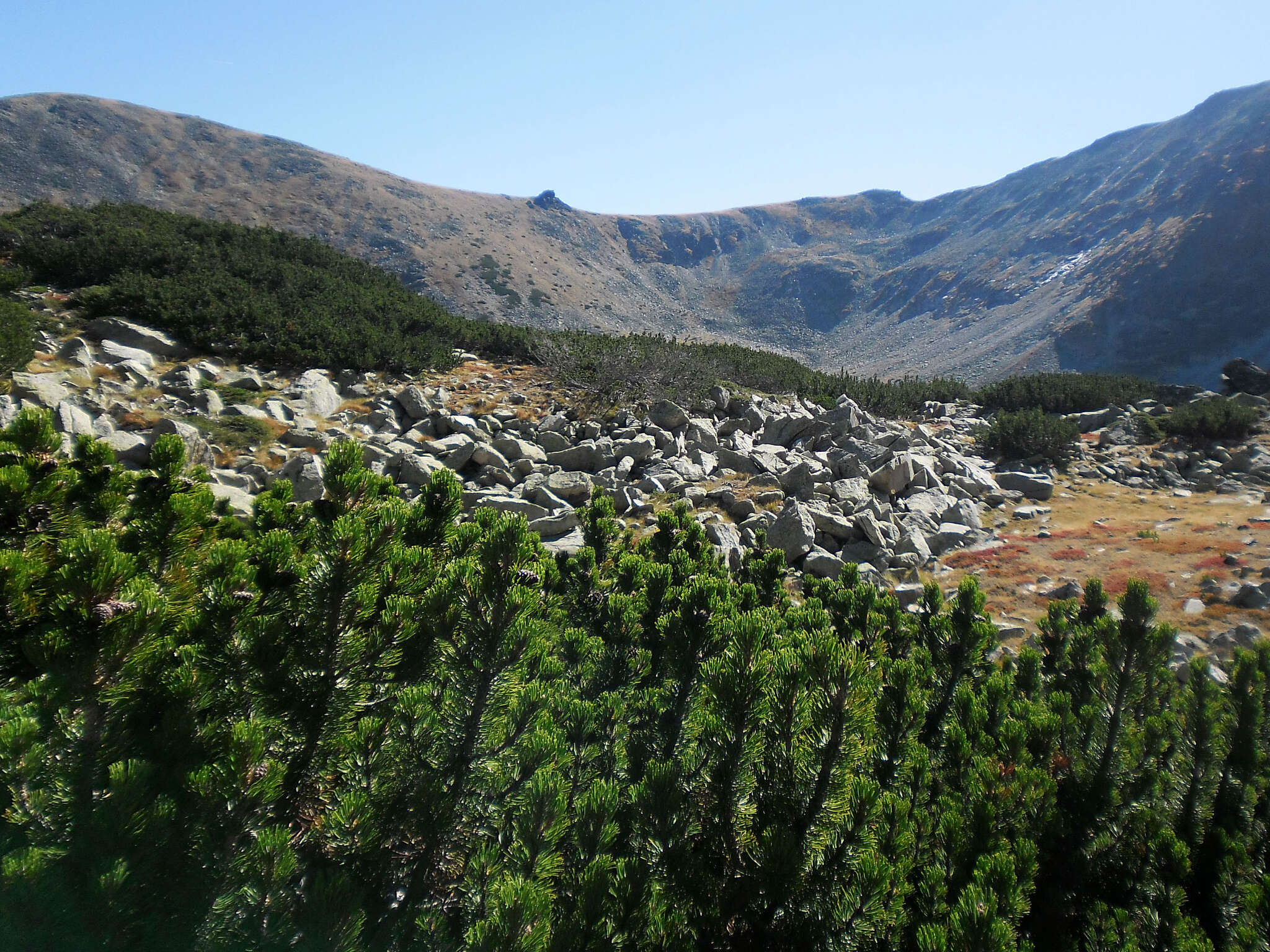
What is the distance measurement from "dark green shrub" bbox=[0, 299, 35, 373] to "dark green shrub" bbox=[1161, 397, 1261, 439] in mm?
26621

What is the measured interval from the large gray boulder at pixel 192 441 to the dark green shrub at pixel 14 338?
9.39 feet

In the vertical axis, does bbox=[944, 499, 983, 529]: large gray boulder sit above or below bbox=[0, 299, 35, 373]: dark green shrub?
below

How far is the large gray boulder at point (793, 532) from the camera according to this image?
8945 millimetres

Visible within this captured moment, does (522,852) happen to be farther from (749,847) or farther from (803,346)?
(803,346)

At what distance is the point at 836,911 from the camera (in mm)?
1822

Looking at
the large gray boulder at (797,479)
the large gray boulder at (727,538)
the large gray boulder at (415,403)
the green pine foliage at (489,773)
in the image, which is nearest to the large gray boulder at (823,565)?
the large gray boulder at (727,538)

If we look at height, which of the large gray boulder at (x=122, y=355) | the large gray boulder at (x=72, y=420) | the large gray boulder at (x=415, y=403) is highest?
the large gray boulder at (x=122, y=355)

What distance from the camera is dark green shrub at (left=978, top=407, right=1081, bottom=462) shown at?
16188 mm

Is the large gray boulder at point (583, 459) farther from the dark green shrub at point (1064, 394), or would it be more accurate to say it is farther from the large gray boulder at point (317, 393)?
the dark green shrub at point (1064, 394)

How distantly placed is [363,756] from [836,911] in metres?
1.55

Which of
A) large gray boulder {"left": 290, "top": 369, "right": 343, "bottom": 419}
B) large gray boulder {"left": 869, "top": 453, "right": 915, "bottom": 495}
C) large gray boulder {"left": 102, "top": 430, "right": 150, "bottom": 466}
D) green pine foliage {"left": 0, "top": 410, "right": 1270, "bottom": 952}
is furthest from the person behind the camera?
large gray boulder {"left": 290, "top": 369, "right": 343, "bottom": 419}

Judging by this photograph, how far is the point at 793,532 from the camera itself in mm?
9031

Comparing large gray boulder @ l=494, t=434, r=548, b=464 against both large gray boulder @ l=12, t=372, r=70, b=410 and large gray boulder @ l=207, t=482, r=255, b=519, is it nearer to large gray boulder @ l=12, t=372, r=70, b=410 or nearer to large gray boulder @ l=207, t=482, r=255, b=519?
large gray boulder @ l=207, t=482, r=255, b=519

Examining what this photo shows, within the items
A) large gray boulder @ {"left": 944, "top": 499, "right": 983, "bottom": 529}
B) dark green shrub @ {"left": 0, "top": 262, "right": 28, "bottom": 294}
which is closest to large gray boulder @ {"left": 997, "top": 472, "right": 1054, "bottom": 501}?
large gray boulder @ {"left": 944, "top": 499, "right": 983, "bottom": 529}
